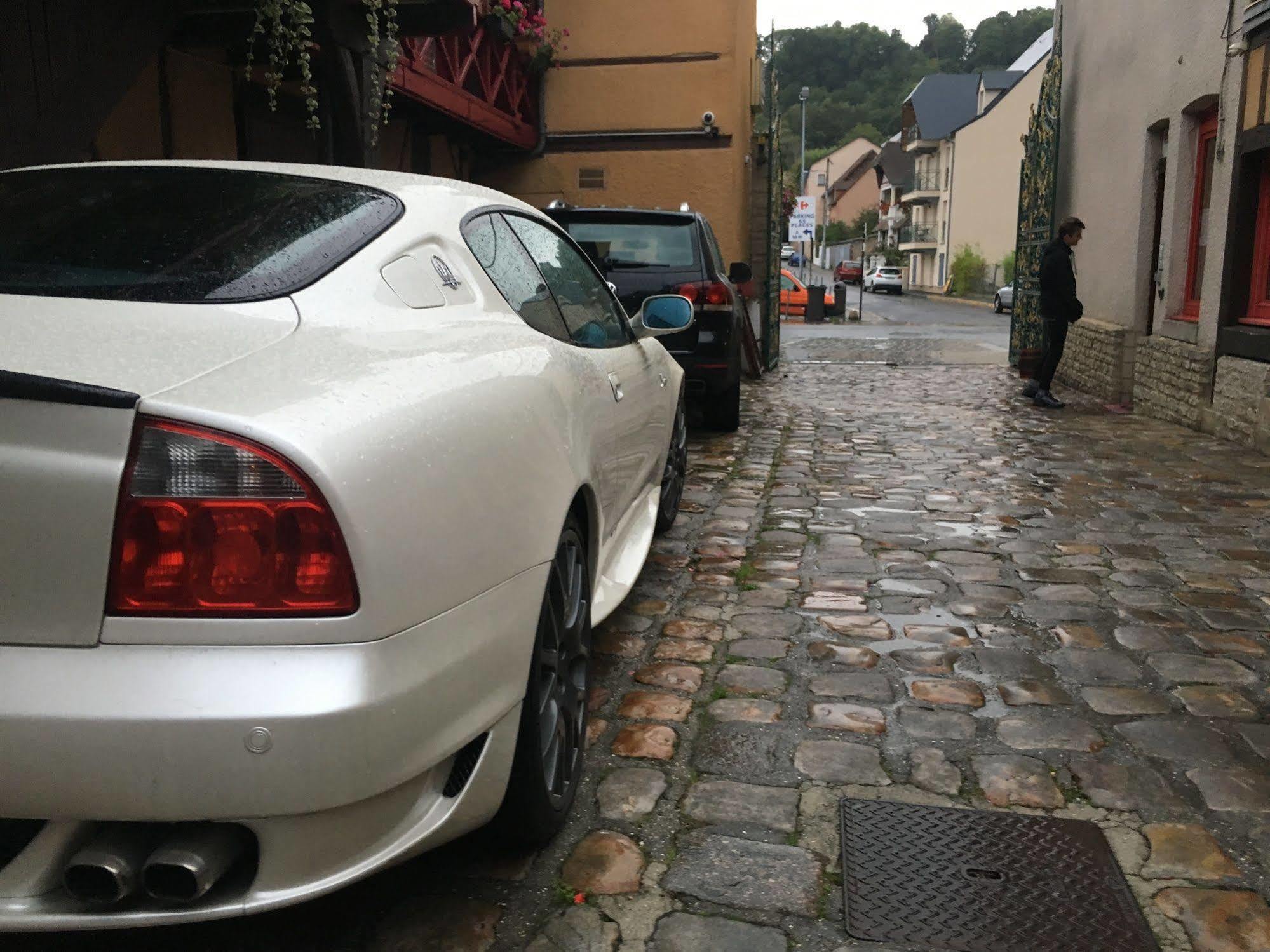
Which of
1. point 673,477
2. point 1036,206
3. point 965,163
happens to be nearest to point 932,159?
point 965,163

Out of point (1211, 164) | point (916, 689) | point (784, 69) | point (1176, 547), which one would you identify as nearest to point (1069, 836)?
point (916, 689)

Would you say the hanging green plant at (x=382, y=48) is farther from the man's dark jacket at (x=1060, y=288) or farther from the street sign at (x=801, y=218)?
the street sign at (x=801, y=218)

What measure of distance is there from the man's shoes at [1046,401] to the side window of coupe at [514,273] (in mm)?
9033

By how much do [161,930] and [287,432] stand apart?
3.96ft

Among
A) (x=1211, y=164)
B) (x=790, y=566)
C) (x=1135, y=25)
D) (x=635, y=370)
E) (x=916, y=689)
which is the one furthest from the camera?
(x=1135, y=25)

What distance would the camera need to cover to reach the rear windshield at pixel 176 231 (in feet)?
7.22

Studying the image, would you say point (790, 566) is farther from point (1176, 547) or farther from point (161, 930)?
point (161, 930)

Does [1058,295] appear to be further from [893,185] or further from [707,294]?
A: [893,185]

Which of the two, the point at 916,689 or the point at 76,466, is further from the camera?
the point at 916,689

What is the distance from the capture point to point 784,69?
111 meters

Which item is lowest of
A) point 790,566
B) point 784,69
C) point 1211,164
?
point 790,566

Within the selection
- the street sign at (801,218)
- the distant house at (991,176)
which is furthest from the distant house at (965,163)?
the street sign at (801,218)

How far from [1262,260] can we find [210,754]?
9.61 m

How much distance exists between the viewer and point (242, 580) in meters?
1.78
